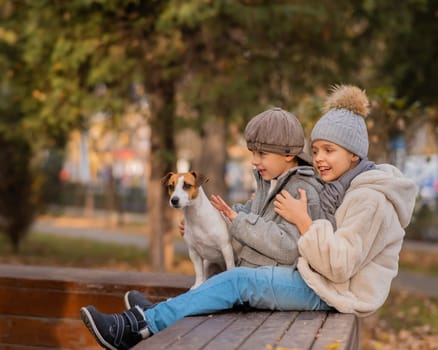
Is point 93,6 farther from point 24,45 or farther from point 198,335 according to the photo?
point 198,335

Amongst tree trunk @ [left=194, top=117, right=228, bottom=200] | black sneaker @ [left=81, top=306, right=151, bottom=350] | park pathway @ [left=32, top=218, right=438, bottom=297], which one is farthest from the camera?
tree trunk @ [left=194, top=117, right=228, bottom=200]

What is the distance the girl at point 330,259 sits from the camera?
153 inches

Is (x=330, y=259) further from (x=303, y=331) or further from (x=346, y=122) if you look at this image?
(x=346, y=122)

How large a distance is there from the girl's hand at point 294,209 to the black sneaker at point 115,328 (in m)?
0.86

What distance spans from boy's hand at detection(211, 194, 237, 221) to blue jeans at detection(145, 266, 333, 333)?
296 mm

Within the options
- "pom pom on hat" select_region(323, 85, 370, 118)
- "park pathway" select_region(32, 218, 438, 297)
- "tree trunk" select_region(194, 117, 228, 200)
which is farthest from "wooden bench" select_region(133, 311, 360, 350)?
"tree trunk" select_region(194, 117, 228, 200)

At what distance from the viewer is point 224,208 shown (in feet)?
13.9

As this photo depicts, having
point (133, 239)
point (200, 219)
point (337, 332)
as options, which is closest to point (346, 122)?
point (200, 219)

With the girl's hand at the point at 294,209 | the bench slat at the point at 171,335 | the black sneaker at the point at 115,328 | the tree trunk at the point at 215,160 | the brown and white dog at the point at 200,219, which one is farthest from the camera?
the tree trunk at the point at 215,160

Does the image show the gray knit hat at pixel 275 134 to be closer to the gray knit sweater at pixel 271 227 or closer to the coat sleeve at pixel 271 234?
the gray knit sweater at pixel 271 227

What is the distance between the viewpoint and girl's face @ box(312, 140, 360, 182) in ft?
13.7

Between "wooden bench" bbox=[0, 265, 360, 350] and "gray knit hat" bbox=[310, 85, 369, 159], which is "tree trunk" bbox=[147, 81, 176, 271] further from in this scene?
"gray knit hat" bbox=[310, 85, 369, 159]

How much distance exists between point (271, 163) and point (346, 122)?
1.43 ft

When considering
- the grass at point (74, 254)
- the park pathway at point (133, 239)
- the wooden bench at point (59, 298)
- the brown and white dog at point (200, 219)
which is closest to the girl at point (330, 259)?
the brown and white dog at point (200, 219)
